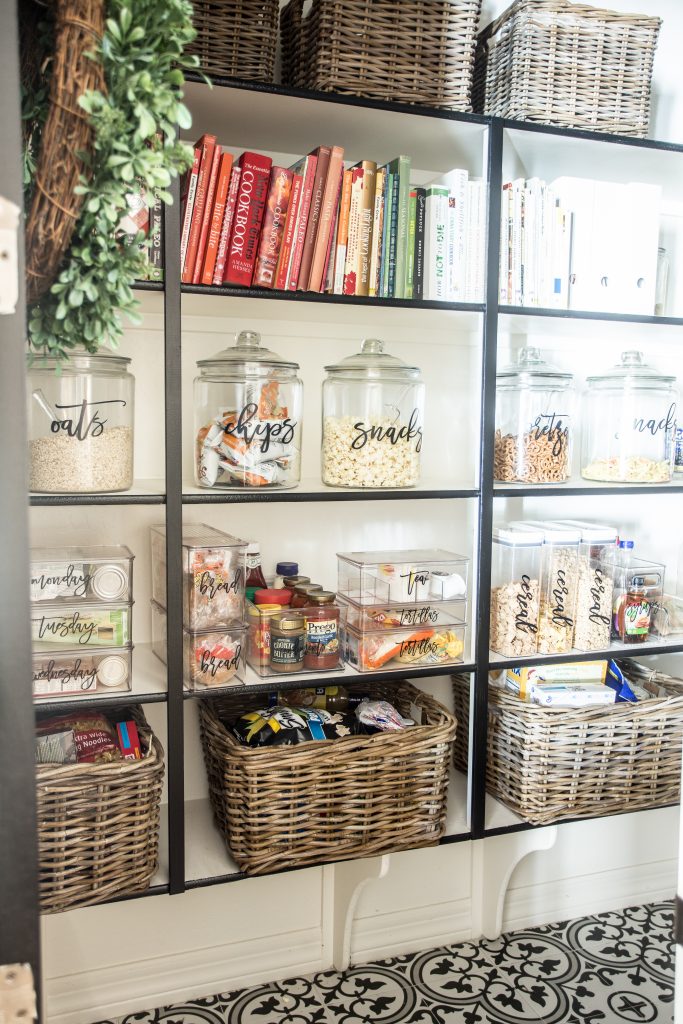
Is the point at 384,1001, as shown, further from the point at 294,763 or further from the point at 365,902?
the point at 294,763

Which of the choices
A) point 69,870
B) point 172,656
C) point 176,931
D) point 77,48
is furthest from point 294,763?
point 77,48

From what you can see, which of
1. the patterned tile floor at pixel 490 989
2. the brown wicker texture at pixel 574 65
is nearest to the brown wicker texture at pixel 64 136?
the brown wicker texture at pixel 574 65

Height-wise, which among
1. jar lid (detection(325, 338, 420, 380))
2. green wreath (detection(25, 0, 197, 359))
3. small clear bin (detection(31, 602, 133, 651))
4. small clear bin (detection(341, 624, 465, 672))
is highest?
green wreath (detection(25, 0, 197, 359))

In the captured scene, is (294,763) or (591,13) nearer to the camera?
(294,763)

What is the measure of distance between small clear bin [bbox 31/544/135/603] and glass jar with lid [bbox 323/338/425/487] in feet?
1.68

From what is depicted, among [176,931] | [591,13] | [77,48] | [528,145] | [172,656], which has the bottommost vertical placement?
[176,931]

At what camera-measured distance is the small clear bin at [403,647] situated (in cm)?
193

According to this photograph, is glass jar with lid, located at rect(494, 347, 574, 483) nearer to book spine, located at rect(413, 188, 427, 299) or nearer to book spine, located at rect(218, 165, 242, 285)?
book spine, located at rect(413, 188, 427, 299)

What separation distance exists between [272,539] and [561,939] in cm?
138

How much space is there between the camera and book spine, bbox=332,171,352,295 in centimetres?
182

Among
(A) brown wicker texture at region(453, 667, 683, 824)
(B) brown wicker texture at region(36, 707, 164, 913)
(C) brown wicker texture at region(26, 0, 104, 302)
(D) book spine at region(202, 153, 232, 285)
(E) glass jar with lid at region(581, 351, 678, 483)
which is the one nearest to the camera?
(C) brown wicker texture at region(26, 0, 104, 302)

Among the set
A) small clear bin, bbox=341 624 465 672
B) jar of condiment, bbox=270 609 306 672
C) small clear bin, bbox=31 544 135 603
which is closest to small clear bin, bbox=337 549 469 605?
small clear bin, bbox=341 624 465 672

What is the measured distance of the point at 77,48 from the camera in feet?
3.12

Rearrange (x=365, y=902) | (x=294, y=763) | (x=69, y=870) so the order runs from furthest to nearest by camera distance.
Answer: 1. (x=365, y=902)
2. (x=294, y=763)
3. (x=69, y=870)
